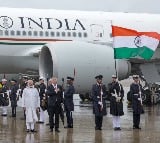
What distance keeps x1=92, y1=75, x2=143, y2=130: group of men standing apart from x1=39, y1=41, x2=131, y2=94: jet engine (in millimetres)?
5336

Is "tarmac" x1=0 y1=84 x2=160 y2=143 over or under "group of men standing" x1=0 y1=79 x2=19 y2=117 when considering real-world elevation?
under

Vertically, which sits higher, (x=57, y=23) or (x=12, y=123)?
(x=57, y=23)

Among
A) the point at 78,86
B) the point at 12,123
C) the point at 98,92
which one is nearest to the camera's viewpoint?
the point at 98,92

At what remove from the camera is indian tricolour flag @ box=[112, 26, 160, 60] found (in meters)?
16.9

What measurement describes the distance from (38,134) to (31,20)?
389 inches

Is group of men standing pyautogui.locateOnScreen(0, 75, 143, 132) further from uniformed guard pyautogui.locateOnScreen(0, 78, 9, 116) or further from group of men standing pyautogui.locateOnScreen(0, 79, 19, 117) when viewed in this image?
uniformed guard pyautogui.locateOnScreen(0, 78, 9, 116)

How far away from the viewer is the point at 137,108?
15070mm

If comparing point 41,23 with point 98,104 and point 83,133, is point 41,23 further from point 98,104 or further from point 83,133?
point 83,133

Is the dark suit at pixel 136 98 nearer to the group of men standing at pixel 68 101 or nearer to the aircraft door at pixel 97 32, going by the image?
the group of men standing at pixel 68 101

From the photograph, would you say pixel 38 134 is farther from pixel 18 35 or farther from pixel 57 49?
pixel 18 35

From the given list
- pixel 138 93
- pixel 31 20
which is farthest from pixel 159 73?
pixel 138 93

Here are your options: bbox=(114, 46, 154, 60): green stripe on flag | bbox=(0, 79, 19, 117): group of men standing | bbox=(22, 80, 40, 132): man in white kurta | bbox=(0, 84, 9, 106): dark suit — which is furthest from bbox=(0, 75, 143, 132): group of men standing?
bbox=(0, 84, 9, 106): dark suit

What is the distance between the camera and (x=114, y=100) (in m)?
14.9

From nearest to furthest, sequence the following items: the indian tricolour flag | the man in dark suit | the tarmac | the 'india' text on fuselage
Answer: the tarmac, the man in dark suit, the indian tricolour flag, the 'india' text on fuselage
